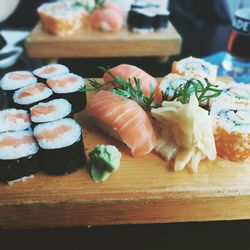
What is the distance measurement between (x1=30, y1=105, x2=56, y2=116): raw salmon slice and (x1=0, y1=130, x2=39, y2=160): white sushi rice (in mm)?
112

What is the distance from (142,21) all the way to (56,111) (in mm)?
1388

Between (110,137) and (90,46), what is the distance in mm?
1172

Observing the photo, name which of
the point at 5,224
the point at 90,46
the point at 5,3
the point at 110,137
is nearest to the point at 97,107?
the point at 110,137

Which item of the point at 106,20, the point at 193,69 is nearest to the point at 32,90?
the point at 193,69

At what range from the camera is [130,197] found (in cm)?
114

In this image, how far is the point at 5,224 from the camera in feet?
3.87

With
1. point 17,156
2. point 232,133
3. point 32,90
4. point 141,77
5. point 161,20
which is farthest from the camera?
Answer: point 161,20

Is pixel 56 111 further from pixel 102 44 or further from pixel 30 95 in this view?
pixel 102 44

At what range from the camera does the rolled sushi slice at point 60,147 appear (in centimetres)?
115

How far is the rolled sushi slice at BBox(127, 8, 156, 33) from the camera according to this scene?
2.44 metres

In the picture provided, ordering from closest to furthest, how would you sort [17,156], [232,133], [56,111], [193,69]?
[17,156] < [232,133] < [56,111] < [193,69]

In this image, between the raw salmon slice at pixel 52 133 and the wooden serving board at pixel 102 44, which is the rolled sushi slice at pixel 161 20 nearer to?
the wooden serving board at pixel 102 44

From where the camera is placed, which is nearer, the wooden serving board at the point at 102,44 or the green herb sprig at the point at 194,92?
the green herb sprig at the point at 194,92

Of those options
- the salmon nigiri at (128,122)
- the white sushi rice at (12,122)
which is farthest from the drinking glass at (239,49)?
the white sushi rice at (12,122)
